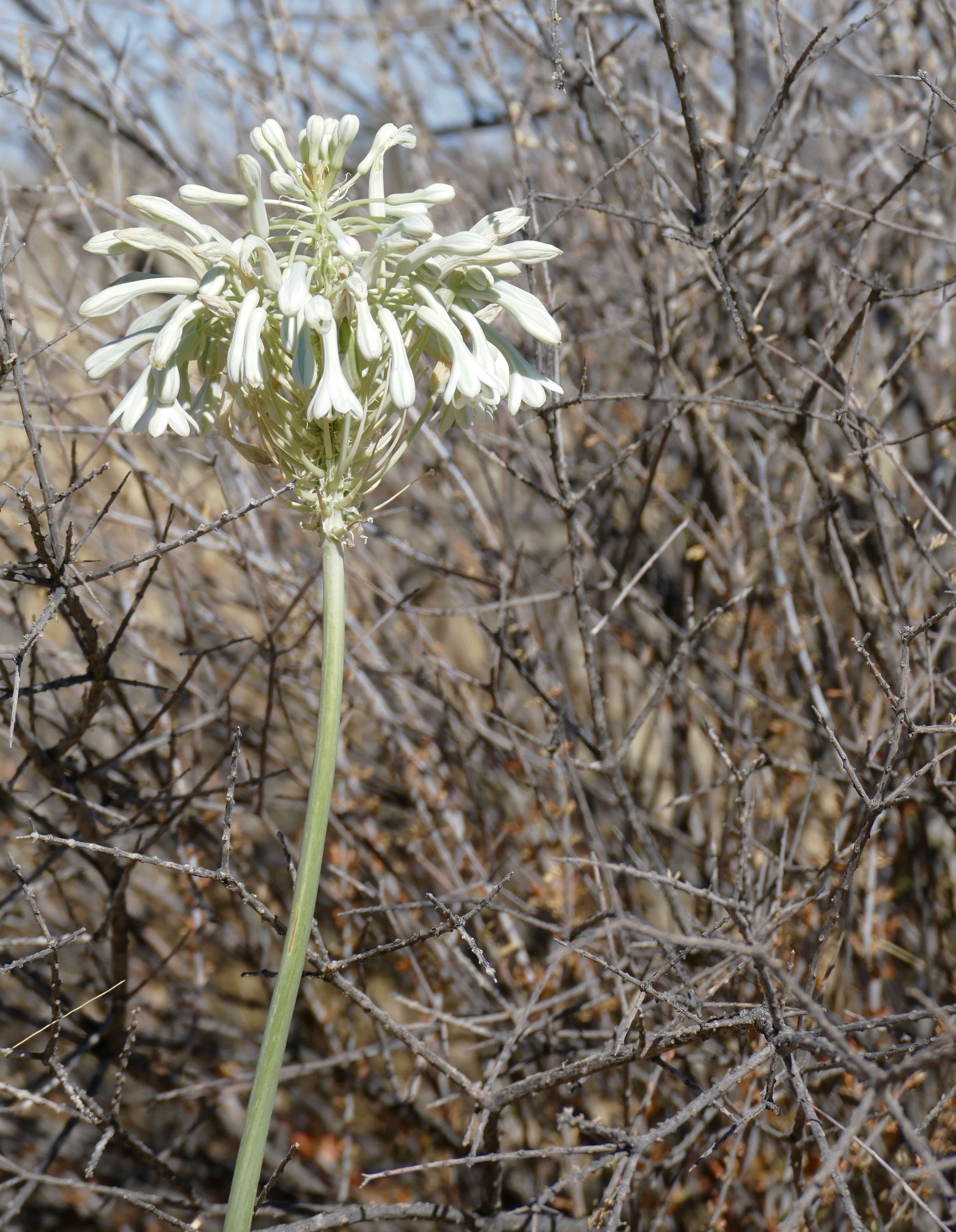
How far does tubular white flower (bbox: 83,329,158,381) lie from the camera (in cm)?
167

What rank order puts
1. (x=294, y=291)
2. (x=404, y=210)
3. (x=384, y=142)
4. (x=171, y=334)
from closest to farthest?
(x=294, y=291) < (x=171, y=334) < (x=404, y=210) < (x=384, y=142)

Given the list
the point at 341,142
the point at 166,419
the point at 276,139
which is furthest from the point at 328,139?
the point at 166,419

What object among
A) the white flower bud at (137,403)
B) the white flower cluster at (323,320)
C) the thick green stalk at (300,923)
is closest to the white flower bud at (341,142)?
the white flower cluster at (323,320)

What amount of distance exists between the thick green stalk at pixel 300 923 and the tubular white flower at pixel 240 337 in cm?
34

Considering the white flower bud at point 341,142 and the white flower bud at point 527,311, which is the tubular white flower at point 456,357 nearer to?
the white flower bud at point 527,311

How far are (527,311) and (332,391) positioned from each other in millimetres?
443

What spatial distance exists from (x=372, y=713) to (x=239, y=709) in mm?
879

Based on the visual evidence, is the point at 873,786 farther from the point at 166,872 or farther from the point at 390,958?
the point at 166,872

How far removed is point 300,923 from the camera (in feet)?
5.11

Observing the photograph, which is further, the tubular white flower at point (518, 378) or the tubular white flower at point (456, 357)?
the tubular white flower at point (518, 378)

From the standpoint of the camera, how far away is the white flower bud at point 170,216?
1639mm

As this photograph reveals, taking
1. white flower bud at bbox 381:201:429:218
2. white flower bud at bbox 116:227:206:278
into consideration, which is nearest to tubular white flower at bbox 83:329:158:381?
white flower bud at bbox 116:227:206:278

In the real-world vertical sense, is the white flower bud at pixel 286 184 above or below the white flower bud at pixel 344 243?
above

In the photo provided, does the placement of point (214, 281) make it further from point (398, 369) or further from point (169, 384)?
point (398, 369)
